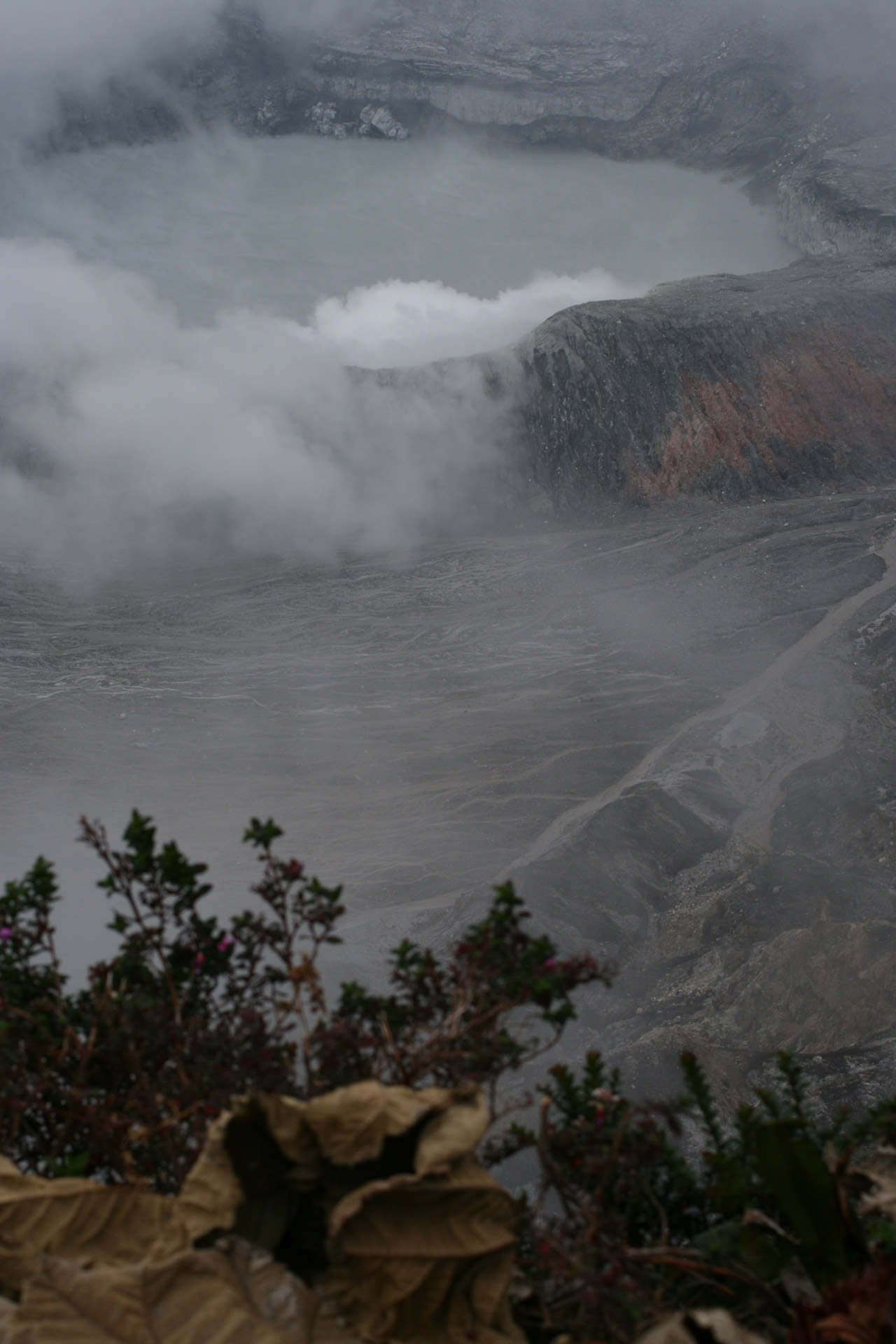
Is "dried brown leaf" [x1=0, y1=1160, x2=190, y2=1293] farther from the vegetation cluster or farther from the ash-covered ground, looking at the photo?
the ash-covered ground

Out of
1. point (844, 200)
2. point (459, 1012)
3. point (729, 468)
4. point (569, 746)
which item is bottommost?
point (569, 746)

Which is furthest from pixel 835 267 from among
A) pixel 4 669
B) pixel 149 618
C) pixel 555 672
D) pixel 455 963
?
pixel 455 963

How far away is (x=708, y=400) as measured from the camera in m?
22.2

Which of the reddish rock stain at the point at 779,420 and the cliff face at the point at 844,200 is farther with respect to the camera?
the cliff face at the point at 844,200

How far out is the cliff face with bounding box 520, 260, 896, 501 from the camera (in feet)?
72.3

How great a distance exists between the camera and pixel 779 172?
117 ft

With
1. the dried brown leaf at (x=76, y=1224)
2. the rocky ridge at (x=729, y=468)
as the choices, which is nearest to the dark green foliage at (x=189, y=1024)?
the dried brown leaf at (x=76, y=1224)

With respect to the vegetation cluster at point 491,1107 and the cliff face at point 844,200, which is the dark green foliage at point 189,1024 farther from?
the cliff face at point 844,200

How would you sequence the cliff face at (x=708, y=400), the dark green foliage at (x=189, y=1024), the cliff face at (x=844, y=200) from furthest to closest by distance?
the cliff face at (x=844, y=200) → the cliff face at (x=708, y=400) → the dark green foliage at (x=189, y=1024)

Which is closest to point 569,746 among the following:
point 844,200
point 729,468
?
point 729,468

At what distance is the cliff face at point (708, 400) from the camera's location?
72.3 ft

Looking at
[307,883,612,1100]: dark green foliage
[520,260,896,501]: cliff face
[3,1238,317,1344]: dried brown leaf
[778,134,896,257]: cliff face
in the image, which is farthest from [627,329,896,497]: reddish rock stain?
[3,1238,317,1344]: dried brown leaf

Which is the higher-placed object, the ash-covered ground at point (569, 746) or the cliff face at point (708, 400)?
the cliff face at point (708, 400)

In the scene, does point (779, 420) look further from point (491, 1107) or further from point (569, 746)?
point (491, 1107)
